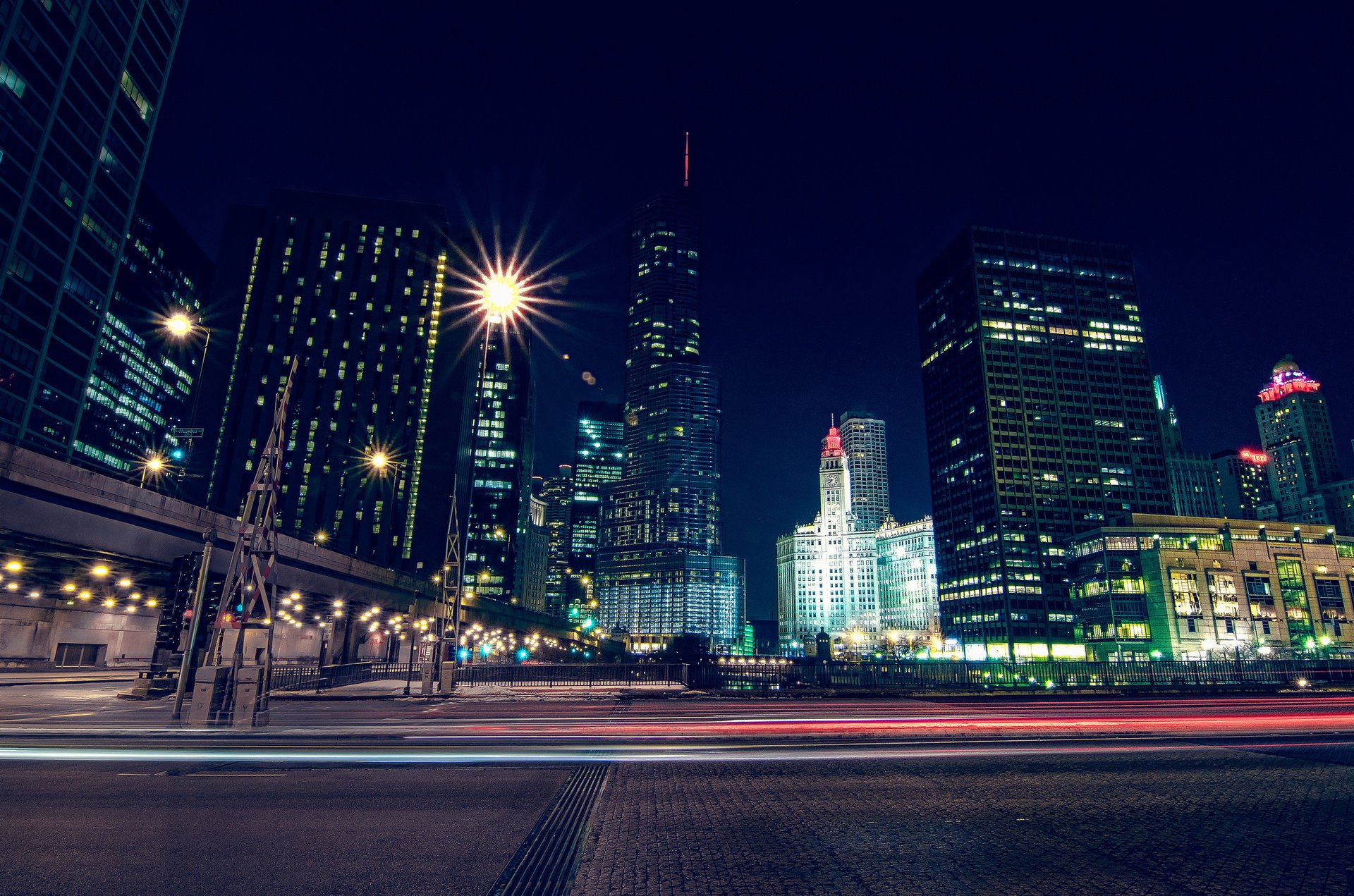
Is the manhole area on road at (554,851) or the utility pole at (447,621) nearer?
the manhole area on road at (554,851)

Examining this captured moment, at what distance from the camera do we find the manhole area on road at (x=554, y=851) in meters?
6.81

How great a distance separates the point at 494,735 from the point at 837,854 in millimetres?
13034

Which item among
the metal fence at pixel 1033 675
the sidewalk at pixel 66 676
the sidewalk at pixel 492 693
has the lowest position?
the sidewalk at pixel 66 676

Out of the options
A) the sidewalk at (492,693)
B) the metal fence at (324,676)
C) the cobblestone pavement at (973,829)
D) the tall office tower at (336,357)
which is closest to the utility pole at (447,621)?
the sidewalk at (492,693)

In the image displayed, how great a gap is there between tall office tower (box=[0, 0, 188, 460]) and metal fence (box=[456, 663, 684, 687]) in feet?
192

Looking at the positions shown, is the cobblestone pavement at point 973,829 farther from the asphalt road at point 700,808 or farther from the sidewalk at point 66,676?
the sidewalk at point 66,676

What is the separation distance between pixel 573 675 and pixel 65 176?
89.5 metres

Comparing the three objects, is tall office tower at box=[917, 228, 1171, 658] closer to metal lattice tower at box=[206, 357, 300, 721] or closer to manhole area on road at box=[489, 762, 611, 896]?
metal lattice tower at box=[206, 357, 300, 721]

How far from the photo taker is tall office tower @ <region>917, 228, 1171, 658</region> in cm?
16862

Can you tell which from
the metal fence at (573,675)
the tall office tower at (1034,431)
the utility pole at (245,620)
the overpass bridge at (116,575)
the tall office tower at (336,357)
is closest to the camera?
the utility pole at (245,620)

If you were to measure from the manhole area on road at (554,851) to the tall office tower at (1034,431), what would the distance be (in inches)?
7062

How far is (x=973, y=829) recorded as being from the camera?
8.96 m

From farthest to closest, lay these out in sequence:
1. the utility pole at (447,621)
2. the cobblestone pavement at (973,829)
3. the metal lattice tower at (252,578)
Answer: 1. the utility pole at (447,621)
2. the metal lattice tower at (252,578)
3. the cobblestone pavement at (973,829)

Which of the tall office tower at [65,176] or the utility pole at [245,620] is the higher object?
the tall office tower at [65,176]
